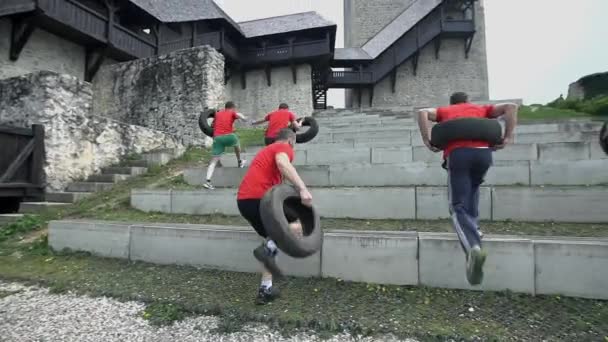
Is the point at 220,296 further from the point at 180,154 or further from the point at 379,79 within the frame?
the point at 379,79

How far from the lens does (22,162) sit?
235 inches

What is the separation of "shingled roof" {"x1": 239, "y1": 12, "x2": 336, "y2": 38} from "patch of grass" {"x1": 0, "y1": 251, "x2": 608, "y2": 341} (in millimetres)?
20744

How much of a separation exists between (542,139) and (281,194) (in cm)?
627

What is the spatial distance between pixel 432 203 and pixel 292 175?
224cm

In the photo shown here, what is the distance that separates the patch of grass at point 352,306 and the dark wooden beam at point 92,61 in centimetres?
1287

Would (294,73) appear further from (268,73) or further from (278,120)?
(278,120)

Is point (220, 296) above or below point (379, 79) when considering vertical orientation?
below

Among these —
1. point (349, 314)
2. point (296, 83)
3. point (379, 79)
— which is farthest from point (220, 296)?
point (379, 79)

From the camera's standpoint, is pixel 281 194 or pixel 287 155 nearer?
pixel 281 194

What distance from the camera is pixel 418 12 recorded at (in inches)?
1003

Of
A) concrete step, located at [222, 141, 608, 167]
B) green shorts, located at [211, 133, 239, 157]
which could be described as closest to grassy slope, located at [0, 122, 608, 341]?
concrete step, located at [222, 141, 608, 167]

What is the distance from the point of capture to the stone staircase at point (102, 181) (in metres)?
5.91

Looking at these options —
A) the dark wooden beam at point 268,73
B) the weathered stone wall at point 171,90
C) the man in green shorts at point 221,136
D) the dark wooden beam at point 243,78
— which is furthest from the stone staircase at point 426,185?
the dark wooden beam at point 243,78

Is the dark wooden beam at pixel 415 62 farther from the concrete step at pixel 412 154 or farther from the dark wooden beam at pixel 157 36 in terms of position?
the concrete step at pixel 412 154
